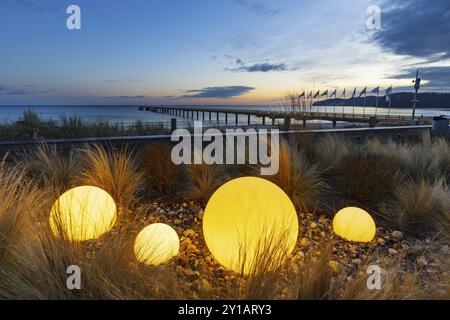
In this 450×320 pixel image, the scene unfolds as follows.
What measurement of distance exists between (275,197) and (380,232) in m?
2.26

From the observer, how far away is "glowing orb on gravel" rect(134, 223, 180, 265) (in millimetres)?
2408

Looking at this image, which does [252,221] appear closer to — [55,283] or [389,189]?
[55,283]

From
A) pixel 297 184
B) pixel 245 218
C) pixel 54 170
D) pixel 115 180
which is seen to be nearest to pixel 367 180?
pixel 297 184

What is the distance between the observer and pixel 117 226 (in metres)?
3.39

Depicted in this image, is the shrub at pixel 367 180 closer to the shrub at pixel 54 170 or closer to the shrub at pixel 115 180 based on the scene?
the shrub at pixel 115 180

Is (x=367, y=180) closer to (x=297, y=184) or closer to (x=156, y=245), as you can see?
(x=297, y=184)

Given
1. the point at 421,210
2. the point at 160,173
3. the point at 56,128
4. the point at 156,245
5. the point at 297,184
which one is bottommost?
the point at 421,210

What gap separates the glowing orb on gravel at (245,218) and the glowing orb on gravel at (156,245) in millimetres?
447

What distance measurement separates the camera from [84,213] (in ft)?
9.66

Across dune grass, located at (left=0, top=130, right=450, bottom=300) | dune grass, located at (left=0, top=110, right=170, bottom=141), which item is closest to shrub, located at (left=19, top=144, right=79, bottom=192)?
dune grass, located at (left=0, top=130, right=450, bottom=300)

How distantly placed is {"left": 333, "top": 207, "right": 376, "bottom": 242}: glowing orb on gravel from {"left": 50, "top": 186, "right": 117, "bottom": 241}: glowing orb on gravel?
9.22 ft

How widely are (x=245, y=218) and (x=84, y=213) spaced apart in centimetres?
163

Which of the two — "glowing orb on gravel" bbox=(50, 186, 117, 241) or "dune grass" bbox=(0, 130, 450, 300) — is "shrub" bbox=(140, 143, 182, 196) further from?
"glowing orb on gravel" bbox=(50, 186, 117, 241)
